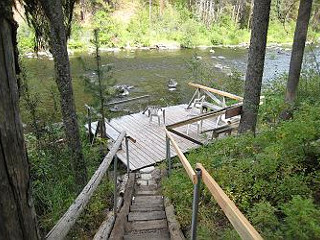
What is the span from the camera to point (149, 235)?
3385 millimetres

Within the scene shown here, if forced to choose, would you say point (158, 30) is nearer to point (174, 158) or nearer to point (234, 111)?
point (174, 158)

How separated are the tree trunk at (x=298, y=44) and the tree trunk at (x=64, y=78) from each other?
4.46 metres

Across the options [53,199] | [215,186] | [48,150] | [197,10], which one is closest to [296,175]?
[215,186]

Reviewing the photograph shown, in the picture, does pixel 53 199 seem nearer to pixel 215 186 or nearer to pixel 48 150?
pixel 48 150

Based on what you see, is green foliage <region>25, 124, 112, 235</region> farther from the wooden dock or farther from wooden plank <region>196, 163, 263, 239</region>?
wooden plank <region>196, 163, 263, 239</region>

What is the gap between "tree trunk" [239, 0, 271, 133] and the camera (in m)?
5.38

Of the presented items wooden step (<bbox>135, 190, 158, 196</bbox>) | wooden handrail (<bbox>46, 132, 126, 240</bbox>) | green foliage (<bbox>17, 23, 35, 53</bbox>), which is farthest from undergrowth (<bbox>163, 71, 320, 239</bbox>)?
green foliage (<bbox>17, 23, 35, 53</bbox>)

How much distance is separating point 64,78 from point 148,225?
243 centimetres

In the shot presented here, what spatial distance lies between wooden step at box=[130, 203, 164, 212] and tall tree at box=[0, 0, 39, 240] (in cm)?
354

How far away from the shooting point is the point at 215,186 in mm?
1930

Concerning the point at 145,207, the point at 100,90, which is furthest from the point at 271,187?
the point at 100,90

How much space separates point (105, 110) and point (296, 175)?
634 centimetres

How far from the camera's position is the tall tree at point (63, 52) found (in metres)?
3.93

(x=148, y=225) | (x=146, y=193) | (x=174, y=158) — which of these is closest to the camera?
(x=148, y=225)
